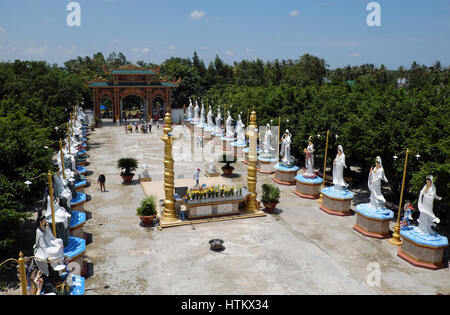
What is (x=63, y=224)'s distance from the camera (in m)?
12.5

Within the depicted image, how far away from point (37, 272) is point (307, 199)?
16.5 metres

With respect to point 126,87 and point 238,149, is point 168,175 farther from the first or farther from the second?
point 126,87

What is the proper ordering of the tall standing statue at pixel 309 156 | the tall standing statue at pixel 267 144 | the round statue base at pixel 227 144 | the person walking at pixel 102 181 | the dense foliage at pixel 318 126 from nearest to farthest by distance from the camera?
the dense foliage at pixel 318 126 < the tall standing statue at pixel 309 156 < the person walking at pixel 102 181 < the tall standing statue at pixel 267 144 < the round statue base at pixel 227 144

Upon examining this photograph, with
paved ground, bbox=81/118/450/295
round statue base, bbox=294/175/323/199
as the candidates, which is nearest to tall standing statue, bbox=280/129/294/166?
round statue base, bbox=294/175/323/199

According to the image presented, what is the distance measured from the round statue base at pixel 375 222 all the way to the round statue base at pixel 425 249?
78.9 inches

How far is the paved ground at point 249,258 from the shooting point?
1273 cm

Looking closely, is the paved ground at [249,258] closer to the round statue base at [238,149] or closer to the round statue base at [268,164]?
the round statue base at [268,164]

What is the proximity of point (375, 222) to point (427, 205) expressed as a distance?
9.98 feet

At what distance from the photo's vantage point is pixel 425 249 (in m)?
14.3

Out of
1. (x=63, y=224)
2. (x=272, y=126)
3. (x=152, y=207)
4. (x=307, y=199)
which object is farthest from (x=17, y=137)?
(x=272, y=126)

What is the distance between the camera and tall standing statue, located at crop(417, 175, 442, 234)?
560 inches

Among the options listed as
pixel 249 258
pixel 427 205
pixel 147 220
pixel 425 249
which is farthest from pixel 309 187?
pixel 147 220

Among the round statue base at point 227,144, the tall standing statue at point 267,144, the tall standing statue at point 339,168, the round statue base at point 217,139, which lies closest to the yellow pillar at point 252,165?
the tall standing statue at point 339,168
